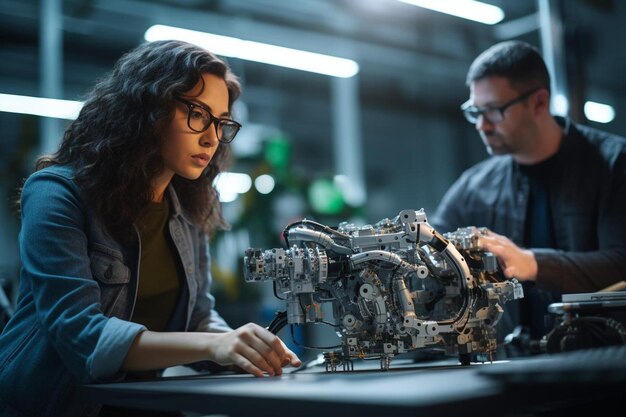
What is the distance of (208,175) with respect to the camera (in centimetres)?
204

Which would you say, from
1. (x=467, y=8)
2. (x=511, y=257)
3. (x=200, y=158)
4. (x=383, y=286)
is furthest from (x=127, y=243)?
(x=467, y=8)

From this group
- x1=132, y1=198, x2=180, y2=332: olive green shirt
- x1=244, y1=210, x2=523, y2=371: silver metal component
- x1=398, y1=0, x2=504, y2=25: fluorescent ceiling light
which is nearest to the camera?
x1=244, y1=210, x2=523, y2=371: silver metal component

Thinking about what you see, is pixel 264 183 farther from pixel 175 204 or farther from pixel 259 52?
pixel 175 204

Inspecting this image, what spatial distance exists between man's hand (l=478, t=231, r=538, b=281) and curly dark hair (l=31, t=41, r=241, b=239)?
85 centimetres

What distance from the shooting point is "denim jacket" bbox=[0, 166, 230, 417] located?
1.36 metres

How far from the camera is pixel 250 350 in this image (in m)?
1.33

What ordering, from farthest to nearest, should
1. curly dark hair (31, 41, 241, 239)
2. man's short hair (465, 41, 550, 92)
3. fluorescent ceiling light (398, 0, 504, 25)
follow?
1. fluorescent ceiling light (398, 0, 504, 25)
2. man's short hair (465, 41, 550, 92)
3. curly dark hair (31, 41, 241, 239)

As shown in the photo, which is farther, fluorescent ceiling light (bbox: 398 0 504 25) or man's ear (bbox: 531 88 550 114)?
fluorescent ceiling light (bbox: 398 0 504 25)

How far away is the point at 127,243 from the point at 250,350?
1.67 feet

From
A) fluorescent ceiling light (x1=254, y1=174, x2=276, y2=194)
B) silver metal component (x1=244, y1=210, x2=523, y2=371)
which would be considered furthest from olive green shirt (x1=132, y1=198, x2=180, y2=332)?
fluorescent ceiling light (x1=254, y1=174, x2=276, y2=194)

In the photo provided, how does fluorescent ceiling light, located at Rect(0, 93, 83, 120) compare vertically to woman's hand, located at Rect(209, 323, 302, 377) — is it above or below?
above

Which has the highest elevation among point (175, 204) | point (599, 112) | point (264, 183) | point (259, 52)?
point (259, 52)

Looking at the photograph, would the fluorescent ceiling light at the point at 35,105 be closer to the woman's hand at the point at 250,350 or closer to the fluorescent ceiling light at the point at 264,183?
the fluorescent ceiling light at the point at 264,183

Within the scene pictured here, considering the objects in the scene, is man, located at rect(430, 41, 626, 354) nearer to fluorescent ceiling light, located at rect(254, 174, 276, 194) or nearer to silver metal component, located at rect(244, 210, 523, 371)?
silver metal component, located at rect(244, 210, 523, 371)
